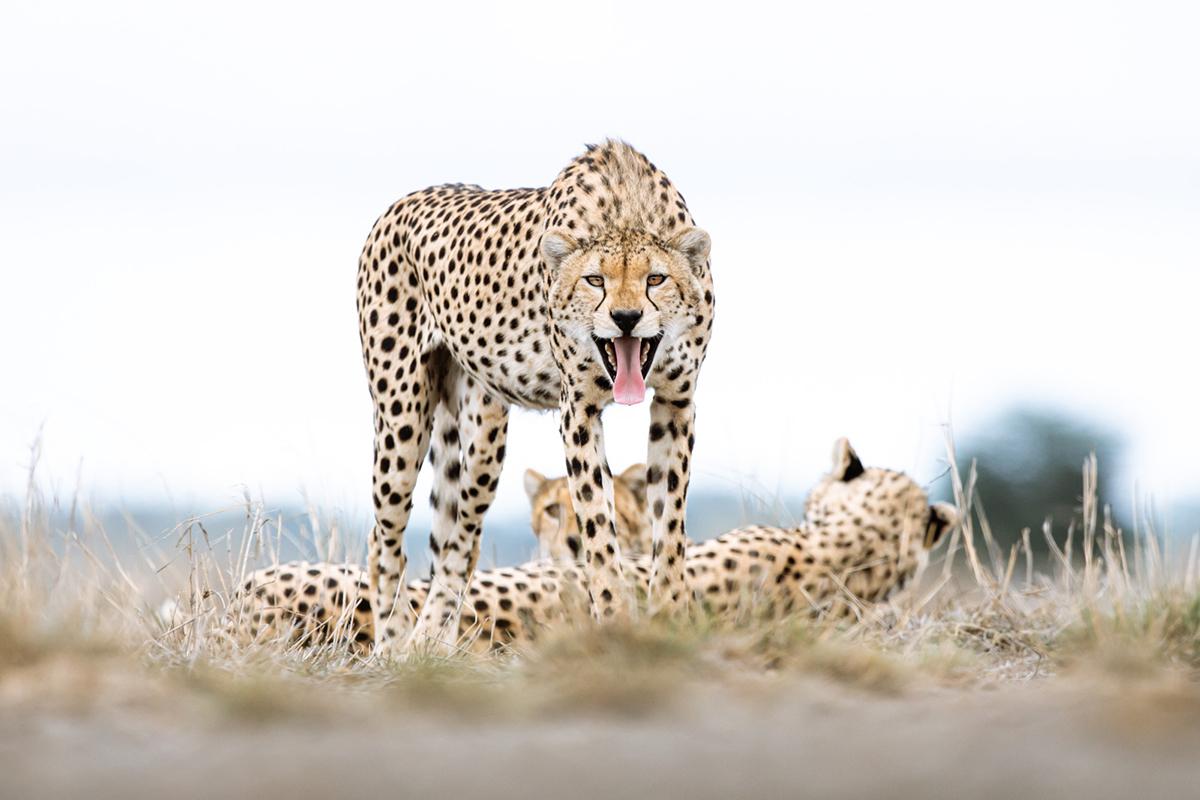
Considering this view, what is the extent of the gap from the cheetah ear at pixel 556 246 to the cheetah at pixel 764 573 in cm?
102

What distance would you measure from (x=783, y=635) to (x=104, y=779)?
68.9 inches

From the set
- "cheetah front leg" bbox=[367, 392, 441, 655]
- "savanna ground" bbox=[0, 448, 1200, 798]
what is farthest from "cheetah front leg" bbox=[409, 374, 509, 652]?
"savanna ground" bbox=[0, 448, 1200, 798]

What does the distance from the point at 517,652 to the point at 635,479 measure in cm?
204

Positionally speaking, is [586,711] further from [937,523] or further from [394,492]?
[937,523]

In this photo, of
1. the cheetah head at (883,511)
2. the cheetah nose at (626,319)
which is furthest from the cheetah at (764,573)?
the cheetah nose at (626,319)

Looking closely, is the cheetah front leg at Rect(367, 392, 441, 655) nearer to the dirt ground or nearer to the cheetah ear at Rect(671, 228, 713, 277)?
the cheetah ear at Rect(671, 228, 713, 277)

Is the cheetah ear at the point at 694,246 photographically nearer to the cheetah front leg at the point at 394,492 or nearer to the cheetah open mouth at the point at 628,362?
the cheetah open mouth at the point at 628,362

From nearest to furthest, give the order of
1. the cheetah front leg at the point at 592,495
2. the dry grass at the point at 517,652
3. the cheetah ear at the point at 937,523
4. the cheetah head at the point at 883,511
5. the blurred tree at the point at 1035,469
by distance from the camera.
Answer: the dry grass at the point at 517,652
the cheetah front leg at the point at 592,495
the cheetah head at the point at 883,511
the cheetah ear at the point at 937,523
the blurred tree at the point at 1035,469

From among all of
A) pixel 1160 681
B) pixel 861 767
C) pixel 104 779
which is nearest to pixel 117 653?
pixel 104 779

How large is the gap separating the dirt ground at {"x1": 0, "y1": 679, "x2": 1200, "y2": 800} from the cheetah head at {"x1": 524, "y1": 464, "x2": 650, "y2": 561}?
3186 millimetres

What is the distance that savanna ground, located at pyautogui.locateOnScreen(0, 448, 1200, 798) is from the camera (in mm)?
2141

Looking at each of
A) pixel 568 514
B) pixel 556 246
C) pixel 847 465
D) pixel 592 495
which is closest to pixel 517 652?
pixel 592 495

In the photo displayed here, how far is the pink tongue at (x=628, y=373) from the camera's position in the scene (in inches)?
169

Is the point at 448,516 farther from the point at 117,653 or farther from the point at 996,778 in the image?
the point at 996,778
